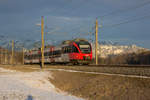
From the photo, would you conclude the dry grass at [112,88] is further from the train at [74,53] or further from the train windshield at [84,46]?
the train windshield at [84,46]

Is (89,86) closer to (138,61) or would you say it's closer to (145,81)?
(145,81)

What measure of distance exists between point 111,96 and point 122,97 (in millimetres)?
911

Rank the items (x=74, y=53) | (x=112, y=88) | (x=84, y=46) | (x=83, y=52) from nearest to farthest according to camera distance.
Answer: (x=112, y=88)
(x=74, y=53)
(x=83, y=52)
(x=84, y=46)

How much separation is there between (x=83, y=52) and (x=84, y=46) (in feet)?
3.86

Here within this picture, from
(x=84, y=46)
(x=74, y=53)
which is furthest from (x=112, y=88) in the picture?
(x=84, y=46)

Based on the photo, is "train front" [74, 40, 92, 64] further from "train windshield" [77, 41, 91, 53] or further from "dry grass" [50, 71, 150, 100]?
"dry grass" [50, 71, 150, 100]

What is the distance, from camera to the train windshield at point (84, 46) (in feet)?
118

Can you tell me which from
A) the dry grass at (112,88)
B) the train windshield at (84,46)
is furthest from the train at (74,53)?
the dry grass at (112,88)

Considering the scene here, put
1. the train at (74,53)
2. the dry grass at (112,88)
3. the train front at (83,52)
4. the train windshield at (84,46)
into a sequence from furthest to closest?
the train windshield at (84,46) < the train at (74,53) < the train front at (83,52) < the dry grass at (112,88)

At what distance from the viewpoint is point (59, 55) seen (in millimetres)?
41969

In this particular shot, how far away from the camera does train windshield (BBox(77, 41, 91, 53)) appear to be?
36.1 metres

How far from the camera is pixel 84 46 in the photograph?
3659 centimetres

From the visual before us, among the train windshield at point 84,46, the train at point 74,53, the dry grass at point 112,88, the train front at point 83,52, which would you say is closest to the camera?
the dry grass at point 112,88

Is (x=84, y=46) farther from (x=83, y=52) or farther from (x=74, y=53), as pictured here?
(x=74, y=53)
